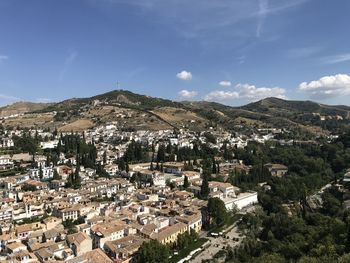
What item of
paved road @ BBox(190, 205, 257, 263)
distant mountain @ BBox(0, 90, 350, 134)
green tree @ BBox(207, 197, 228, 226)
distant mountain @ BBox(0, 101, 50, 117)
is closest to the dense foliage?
paved road @ BBox(190, 205, 257, 263)

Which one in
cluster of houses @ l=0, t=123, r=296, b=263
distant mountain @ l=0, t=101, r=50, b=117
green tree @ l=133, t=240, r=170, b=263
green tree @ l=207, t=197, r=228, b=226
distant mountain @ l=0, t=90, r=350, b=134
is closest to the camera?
green tree @ l=133, t=240, r=170, b=263

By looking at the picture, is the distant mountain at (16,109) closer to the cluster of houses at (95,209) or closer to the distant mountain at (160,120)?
the distant mountain at (160,120)

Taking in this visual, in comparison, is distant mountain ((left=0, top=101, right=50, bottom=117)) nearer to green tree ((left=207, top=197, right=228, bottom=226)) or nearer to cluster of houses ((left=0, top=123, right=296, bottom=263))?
cluster of houses ((left=0, top=123, right=296, bottom=263))

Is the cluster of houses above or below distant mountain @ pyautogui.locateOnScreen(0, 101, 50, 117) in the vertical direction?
below

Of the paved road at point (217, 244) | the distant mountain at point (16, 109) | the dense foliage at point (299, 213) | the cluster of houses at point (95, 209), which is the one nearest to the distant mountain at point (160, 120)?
the distant mountain at point (16, 109)

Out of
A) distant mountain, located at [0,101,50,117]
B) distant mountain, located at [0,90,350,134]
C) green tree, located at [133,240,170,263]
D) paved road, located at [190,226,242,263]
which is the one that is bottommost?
paved road, located at [190,226,242,263]

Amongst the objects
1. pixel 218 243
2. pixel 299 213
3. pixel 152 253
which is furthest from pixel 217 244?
pixel 299 213

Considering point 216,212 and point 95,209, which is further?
point 95,209

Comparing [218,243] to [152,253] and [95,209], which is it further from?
[95,209]

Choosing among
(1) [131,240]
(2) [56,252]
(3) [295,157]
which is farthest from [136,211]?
(3) [295,157]

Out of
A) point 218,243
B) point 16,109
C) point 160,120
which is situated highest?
point 16,109

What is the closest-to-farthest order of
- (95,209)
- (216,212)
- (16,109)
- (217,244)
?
1. (217,244)
2. (216,212)
3. (95,209)
4. (16,109)
